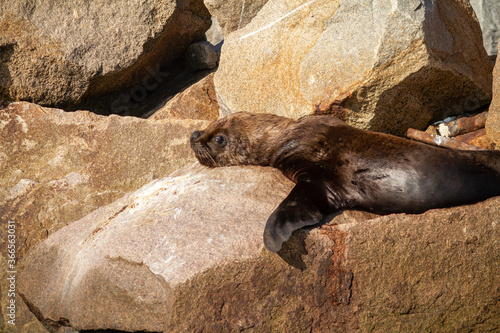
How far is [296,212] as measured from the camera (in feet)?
12.0

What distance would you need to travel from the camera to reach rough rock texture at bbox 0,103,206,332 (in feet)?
17.8

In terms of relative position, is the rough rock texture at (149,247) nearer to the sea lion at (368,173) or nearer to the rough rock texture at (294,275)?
the rough rock texture at (294,275)

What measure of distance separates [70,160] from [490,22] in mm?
7798

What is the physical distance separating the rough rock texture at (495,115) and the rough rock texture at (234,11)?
3.67 meters

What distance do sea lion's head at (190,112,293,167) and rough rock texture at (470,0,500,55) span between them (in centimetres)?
642

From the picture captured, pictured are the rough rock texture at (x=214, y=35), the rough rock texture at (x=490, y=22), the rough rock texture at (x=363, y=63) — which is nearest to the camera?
the rough rock texture at (x=363, y=63)

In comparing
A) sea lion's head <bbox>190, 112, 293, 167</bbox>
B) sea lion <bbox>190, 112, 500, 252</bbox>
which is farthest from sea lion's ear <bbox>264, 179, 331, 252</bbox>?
sea lion's head <bbox>190, 112, 293, 167</bbox>

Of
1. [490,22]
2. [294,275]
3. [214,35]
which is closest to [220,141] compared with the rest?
[294,275]

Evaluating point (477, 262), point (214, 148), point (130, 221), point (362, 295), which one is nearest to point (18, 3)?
point (214, 148)

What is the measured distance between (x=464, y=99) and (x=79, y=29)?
452cm

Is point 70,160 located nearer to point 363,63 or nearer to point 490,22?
point 363,63

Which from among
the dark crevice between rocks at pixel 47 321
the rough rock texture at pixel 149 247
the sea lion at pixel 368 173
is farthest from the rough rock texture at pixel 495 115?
the dark crevice between rocks at pixel 47 321

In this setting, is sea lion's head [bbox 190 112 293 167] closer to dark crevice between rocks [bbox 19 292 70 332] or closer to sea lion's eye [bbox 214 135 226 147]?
sea lion's eye [bbox 214 135 226 147]

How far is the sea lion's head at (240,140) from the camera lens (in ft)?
16.1
